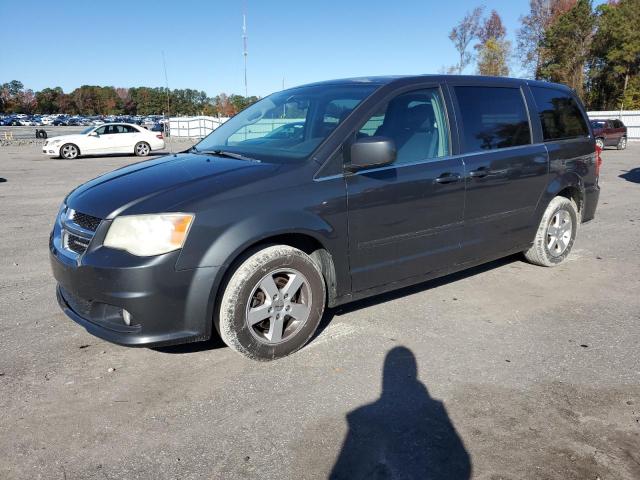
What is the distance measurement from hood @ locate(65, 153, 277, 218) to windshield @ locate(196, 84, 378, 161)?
0.30 m

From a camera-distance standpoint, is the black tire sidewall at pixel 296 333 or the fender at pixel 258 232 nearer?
the fender at pixel 258 232

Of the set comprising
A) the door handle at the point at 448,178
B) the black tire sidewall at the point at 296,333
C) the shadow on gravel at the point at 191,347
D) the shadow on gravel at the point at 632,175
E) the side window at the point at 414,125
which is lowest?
the shadow on gravel at the point at 191,347

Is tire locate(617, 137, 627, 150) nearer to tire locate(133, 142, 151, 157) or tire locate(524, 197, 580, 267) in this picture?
tire locate(133, 142, 151, 157)

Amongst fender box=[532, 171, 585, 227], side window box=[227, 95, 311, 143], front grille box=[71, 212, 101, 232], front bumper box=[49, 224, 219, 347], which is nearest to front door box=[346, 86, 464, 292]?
side window box=[227, 95, 311, 143]

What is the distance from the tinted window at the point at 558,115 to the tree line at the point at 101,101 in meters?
110

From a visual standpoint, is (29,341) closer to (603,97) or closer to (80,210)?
(80,210)

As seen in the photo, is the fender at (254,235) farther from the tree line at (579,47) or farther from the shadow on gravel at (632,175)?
the tree line at (579,47)

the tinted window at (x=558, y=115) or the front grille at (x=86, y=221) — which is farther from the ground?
the tinted window at (x=558, y=115)

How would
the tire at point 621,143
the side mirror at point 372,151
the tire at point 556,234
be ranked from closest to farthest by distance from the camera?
the side mirror at point 372,151
the tire at point 556,234
the tire at point 621,143

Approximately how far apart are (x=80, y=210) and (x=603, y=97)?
60.9 meters

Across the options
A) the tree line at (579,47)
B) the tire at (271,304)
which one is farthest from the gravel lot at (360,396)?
the tree line at (579,47)

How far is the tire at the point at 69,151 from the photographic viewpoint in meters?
20.7

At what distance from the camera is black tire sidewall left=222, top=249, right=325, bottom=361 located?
3.26m

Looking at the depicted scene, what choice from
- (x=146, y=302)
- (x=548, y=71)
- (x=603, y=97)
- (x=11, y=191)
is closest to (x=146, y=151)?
(x=11, y=191)
